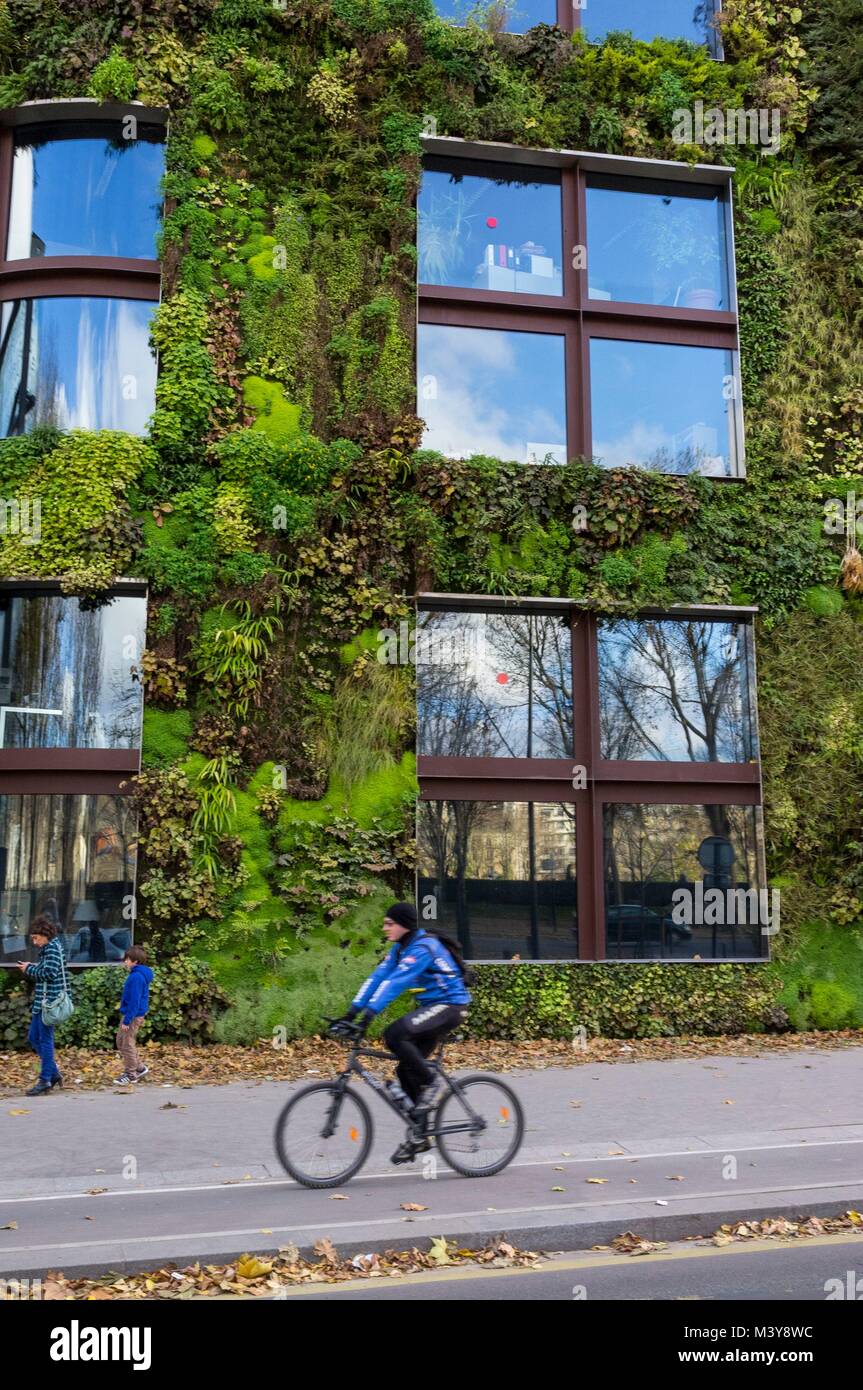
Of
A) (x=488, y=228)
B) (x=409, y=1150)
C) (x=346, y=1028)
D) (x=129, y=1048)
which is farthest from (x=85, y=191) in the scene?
(x=409, y=1150)

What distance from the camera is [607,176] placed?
1761 centimetres

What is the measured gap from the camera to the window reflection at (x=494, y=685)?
15.6 m

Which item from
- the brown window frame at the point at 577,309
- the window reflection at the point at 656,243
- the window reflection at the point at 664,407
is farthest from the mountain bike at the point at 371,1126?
the window reflection at the point at 656,243

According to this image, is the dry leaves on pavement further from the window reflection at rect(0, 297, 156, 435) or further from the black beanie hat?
the window reflection at rect(0, 297, 156, 435)

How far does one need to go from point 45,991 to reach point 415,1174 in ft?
16.3

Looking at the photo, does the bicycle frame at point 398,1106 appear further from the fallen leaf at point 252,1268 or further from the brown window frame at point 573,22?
the brown window frame at point 573,22

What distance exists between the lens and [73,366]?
1572cm

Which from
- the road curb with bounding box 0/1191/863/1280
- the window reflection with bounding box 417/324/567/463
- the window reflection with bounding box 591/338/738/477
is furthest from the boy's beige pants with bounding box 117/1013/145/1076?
the window reflection with bounding box 591/338/738/477

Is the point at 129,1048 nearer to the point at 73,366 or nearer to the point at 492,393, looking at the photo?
the point at 73,366

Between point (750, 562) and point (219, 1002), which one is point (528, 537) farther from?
point (219, 1002)

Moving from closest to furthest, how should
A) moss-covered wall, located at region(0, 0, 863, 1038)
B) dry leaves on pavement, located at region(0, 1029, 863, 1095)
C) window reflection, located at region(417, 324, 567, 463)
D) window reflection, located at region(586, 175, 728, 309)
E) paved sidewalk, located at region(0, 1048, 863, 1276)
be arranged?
paved sidewalk, located at region(0, 1048, 863, 1276) → dry leaves on pavement, located at region(0, 1029, 863, 1095) → moss-covered wall, located at region(0, 0, 863, 1038) → window reflection, located at region(417, 324, 567, 463) → window reflection, located at region(586, 175, 728, 309)

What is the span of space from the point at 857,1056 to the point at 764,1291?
8.76m

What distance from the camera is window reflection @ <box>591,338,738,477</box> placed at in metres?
16.9

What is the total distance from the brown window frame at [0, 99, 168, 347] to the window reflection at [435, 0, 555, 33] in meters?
4.40
